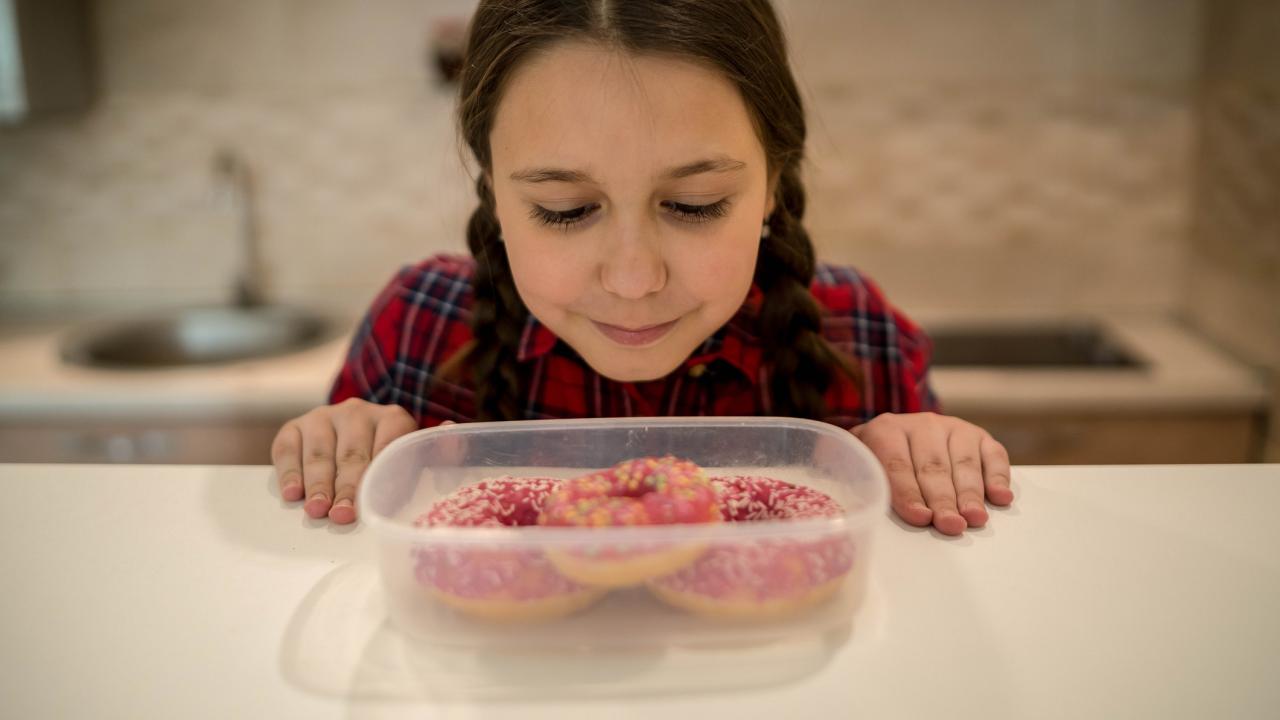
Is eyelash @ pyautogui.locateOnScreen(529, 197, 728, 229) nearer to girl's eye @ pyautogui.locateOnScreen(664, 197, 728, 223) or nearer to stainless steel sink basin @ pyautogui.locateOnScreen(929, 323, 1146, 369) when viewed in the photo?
girl's eye @ pyautogui.locateOnScreen(664, 197, 728, 223)

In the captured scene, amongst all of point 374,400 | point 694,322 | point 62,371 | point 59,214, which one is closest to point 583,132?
point 694,322

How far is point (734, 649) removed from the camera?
586mm

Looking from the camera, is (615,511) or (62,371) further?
(62,371)

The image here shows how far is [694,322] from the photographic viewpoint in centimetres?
95

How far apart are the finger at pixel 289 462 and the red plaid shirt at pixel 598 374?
0.34 meters

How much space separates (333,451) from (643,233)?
0.34 m

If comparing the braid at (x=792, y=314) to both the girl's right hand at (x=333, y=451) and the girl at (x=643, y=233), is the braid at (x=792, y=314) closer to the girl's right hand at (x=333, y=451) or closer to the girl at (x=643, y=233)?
the girl at (x=643, y=233)

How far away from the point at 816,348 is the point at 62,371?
1522mm

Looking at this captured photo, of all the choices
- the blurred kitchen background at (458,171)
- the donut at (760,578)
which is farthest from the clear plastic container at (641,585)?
the blurred kitchen background at (458,171)

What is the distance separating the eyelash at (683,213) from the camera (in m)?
0.86

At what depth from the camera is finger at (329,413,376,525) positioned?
77cm

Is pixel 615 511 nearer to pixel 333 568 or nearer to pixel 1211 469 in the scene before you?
pixel 333 568

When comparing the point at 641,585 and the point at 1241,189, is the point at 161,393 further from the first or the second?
the point at 1241,189

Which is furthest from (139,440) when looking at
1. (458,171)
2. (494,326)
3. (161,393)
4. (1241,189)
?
(1241,189)
